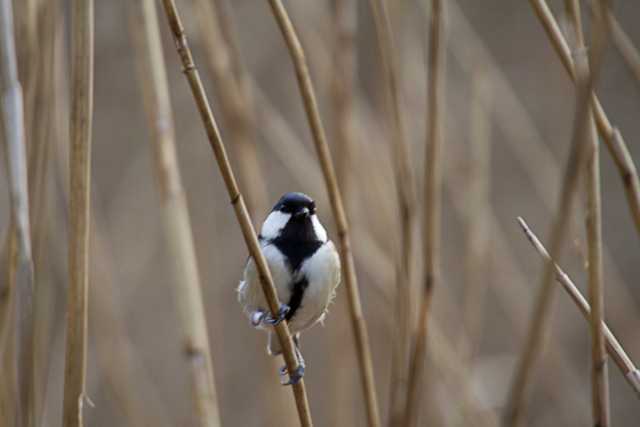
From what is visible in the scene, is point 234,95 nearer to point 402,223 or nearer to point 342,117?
point 342,117

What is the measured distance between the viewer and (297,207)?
113 centimetres

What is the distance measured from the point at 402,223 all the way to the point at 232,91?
0.39 meters

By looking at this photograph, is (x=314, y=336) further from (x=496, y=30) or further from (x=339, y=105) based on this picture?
(x=339, y=105)

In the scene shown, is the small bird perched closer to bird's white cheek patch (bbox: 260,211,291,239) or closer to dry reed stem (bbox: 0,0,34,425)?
bird's white cheek patch (bbox: 260,211,291,239)

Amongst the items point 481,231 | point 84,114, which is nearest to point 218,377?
point 481,231

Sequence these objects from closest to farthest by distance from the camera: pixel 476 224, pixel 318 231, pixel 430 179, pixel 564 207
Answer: pixel 564 207, pixel 430 179, pixel 318 231, pixel 476 224

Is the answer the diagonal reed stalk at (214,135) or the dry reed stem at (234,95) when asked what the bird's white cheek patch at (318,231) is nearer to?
the dry reed stem at (234,95)

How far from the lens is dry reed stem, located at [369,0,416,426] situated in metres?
0.97

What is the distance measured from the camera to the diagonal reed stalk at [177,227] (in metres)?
0.96

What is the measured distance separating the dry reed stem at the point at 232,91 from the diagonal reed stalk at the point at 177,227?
0.38ft

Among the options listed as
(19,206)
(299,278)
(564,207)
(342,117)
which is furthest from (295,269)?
(564,207)

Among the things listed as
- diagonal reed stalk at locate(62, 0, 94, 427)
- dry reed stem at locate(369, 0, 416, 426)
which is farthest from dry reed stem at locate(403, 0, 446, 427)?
diagonal reed stalk at locate(62, 0, 94, 427)

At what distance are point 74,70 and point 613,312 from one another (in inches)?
54.7

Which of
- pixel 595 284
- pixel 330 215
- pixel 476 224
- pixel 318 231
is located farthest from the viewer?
pixel 330 215
